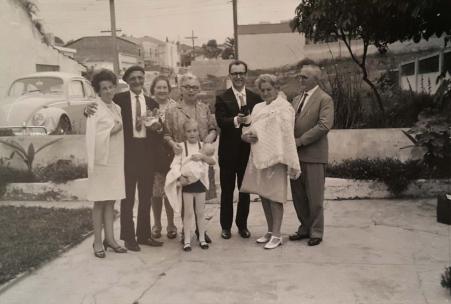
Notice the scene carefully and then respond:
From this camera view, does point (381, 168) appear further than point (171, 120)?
Yes

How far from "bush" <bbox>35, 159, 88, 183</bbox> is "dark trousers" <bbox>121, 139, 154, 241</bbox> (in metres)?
2.88

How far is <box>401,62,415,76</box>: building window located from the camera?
606 inches

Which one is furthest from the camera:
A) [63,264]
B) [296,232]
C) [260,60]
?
[260,60]

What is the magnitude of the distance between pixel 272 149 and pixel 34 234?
9.28 feet

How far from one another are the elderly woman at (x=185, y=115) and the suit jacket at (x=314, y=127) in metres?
0.91

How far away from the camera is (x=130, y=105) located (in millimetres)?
5137

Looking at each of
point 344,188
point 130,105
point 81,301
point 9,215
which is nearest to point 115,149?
point 130,105

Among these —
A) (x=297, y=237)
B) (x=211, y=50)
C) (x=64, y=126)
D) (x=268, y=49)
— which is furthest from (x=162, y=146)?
(x=211, y=50)

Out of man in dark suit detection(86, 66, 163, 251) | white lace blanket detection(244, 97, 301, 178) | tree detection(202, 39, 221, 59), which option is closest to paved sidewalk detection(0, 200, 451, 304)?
man in dark suit detection(86, 66, 163, 251)

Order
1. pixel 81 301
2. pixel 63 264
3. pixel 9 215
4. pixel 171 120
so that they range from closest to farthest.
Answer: pixel 81 301
pixel 63 264
pixel 171 120
pixel 9 215

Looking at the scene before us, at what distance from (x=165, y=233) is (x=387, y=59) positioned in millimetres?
14855

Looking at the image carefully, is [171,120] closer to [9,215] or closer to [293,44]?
[9,215]

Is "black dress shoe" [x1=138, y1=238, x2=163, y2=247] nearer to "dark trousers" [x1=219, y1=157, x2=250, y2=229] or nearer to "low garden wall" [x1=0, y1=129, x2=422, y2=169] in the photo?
"dark trousers" [x1=219, y1=157, x2=250, y2=229]

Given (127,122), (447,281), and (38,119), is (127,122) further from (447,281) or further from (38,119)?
(38,119)
